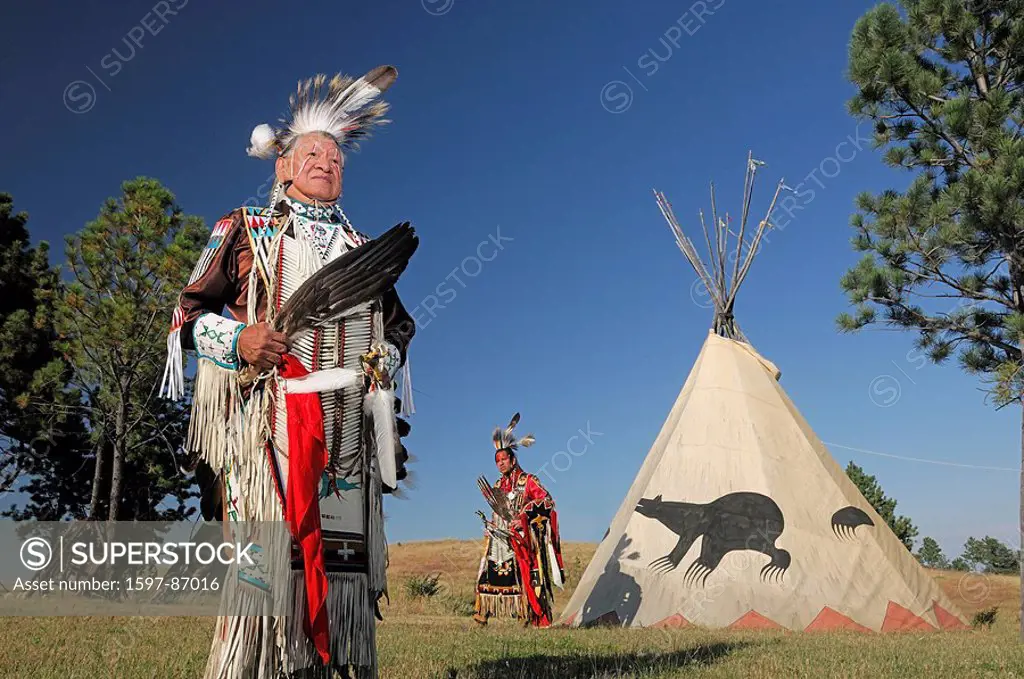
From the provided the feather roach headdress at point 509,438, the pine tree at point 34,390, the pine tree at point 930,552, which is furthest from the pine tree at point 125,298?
the pine tree at point 930,552

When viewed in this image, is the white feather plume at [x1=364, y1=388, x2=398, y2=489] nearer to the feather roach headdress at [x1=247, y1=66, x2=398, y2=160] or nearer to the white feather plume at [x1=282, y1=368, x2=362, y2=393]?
the white feather plume at [x1=282, y1=368, x2=362, y2=393]

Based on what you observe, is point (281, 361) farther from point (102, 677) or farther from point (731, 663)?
point (731, 663)

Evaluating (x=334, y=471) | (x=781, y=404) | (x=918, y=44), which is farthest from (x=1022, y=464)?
(x=334, y=471)

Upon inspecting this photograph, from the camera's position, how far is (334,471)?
333 centimetres

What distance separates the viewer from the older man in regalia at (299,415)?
3.04 m

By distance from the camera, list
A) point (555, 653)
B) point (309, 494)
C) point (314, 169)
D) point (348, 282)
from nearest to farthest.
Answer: point (309, 494) → point (348, 282) → point (314, 169) → point (555, 653)

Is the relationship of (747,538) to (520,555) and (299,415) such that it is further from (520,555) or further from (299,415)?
(299,415)

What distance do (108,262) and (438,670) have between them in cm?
1352

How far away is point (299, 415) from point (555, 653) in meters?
4.08

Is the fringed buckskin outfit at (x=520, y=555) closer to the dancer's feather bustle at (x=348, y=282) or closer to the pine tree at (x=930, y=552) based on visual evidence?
the dancer's feather bustle at (x=348, y=282)

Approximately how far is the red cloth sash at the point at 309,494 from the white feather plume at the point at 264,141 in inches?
46.1

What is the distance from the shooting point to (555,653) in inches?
251

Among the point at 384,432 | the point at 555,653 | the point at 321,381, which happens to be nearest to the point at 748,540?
the point at 555,653

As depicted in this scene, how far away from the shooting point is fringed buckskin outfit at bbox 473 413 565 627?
11.3 metres
